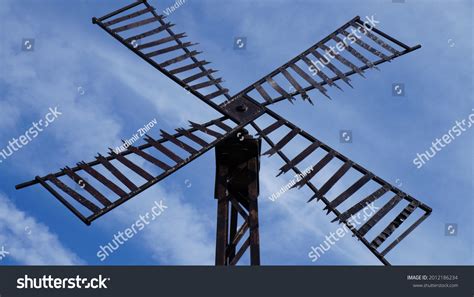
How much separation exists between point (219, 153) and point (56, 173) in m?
1.88

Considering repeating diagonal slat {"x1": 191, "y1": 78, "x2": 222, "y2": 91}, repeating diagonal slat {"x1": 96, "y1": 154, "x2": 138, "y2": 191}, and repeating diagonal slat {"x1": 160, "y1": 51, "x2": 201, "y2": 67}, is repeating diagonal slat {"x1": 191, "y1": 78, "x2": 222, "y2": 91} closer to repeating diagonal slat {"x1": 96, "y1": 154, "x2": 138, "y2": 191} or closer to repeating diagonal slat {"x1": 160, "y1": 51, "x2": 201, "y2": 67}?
repeating diagonal slat {"x1": 160, "y1": 51, "x2": 201, "y2": 67}

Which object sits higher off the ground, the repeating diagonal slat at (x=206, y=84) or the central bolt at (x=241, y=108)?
the repeating diagonal slat at (x=206, y=84)

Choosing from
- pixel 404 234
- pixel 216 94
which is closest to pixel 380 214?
pixel 404 234

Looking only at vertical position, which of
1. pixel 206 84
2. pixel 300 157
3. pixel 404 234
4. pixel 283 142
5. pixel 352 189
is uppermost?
pixel 206 84

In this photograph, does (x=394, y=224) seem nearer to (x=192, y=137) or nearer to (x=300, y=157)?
(x=300, y=157)

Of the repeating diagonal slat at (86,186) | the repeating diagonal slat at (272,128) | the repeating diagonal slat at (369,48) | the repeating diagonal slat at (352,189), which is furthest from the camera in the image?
the repeating diagonal slat at (369,48)

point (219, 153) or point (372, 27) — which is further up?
point (372, 27)

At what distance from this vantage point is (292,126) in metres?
8.26

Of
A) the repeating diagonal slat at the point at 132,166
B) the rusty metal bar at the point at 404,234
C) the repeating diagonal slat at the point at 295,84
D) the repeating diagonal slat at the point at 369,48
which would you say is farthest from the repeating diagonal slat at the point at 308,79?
the repeating diagonal slat at the point at 132,166

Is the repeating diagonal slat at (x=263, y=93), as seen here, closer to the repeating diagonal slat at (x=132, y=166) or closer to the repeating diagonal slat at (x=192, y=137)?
the repeating diagonal slat at (x=192, y=137)

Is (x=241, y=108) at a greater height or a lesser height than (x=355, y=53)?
lesser

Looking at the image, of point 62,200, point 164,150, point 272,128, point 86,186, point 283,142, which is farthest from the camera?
point 272,128
